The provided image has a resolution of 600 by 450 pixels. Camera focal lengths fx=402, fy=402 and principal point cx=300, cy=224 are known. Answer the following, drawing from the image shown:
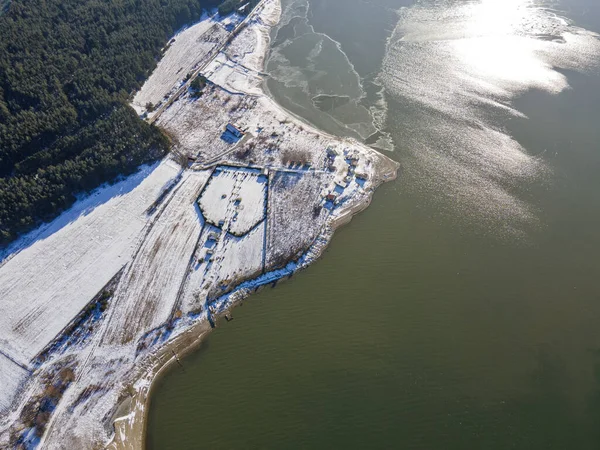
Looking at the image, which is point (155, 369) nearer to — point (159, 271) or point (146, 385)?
point (146, 385)

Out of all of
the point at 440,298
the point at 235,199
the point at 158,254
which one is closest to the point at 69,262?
the point at 158,254

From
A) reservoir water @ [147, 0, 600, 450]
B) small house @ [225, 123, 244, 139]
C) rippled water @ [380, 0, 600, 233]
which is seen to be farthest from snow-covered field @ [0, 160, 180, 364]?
rippled water @ [380, 0, 600, 233]

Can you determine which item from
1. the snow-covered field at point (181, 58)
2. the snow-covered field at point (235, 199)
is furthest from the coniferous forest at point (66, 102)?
the snow-covered field at point (235, 199)

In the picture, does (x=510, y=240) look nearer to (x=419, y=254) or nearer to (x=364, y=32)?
(x=419, y=254)

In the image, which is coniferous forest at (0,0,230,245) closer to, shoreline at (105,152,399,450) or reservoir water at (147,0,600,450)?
shoreline at (105,152,399,450)

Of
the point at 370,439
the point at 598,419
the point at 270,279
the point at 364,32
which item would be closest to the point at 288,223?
the point at 270,279

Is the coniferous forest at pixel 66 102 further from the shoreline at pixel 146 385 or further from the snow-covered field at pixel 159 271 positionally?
the shoreline at pixel 146 385
